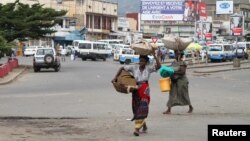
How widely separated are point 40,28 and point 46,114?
32365 mm

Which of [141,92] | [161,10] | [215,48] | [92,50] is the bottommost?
[92,50]

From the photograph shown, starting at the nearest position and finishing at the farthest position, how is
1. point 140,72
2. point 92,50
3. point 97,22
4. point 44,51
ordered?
point 140,72 < point 44,51 < point 92,50 < point 97,22

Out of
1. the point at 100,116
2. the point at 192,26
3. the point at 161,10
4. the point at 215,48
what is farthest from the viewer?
the point at 192,26

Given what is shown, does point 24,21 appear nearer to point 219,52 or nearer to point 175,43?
point 219,52

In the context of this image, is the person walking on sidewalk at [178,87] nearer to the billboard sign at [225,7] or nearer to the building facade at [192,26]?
the billboard sign at [225,7]

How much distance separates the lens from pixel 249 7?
151250 mm

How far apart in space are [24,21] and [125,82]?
34446mm

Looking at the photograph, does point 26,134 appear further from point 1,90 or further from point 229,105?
point 1,90

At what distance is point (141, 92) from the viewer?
39.0 feet

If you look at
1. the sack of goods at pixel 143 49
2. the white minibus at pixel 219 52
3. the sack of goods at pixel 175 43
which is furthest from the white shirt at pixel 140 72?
the white minibus at pixel 219 52

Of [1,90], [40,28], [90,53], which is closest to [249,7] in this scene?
[90,53]

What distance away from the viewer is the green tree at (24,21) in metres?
44.5

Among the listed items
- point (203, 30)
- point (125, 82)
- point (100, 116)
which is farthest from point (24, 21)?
point (203, 30)

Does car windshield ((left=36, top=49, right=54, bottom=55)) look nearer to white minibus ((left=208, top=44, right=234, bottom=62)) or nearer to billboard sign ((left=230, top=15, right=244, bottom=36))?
billboard sign ((left=230, top=15, right=244, bottom=36))
